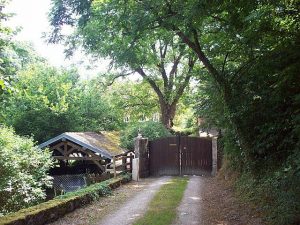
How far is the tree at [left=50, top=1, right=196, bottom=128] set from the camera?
13.9 meters

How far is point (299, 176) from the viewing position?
6.66m

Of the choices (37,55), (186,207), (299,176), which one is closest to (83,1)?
(186,207)

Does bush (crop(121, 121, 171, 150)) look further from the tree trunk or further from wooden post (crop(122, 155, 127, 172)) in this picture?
the tree trunk

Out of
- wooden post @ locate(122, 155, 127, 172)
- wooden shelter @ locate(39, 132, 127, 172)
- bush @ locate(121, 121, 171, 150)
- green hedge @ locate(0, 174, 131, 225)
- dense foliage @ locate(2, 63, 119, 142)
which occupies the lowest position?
green hedge @ locate(0, 174, 131, 225)

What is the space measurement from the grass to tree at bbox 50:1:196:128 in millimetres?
5426

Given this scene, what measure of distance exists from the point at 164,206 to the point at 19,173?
21.9 ft

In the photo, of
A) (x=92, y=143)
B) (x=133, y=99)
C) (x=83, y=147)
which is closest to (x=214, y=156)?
(x=92, y=143)

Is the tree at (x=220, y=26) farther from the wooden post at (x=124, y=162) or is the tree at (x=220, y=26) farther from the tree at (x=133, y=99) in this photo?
the tree at (x=133, y=99)

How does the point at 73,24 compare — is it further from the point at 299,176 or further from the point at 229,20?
the point at 299,176

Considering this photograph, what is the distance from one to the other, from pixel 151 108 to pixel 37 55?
29043 mm

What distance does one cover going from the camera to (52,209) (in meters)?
9.12

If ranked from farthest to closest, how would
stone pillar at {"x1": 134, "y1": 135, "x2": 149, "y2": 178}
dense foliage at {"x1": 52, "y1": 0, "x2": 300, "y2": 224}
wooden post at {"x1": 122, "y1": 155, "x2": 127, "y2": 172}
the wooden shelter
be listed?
the wooden shelter
stone pillar at {"x1": 134, "y1": 135, "x2": 149, "y2": 178}
wooden post at {"x1": 122, "y1": 155, "x2": 127, "y2": 172}
dense foliage at {"x1": 52, "y1": 0, "x2": 300, "y2": 224}

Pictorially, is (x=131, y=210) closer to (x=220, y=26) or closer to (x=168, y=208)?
(x=168, y=208)

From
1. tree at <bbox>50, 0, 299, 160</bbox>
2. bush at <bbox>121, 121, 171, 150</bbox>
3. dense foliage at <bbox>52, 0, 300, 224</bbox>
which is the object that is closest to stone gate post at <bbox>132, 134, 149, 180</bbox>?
bush at <bbox>121, 121, 171, 150</bbox>
